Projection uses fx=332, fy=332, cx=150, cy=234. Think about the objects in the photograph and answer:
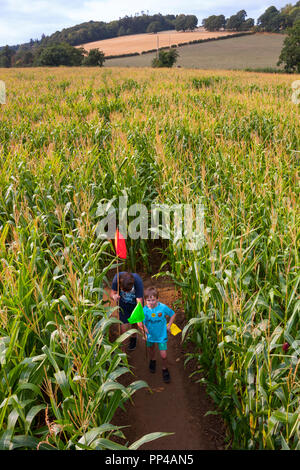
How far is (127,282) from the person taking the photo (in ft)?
10.5

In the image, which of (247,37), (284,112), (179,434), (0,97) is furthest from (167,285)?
(247,37)

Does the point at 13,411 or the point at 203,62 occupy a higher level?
the point at 203,62

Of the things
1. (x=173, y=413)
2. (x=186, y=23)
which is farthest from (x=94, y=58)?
(x=186, y=23)

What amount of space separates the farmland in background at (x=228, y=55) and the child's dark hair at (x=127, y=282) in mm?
40339

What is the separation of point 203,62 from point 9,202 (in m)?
44.4

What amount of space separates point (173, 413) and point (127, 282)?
1.19 m

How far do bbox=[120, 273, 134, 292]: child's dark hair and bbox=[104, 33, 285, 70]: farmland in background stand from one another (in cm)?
4034

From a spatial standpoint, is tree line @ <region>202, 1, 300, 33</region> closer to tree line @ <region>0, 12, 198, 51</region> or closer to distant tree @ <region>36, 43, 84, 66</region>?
tree line @ <region>0, 12, 198, 51</region>

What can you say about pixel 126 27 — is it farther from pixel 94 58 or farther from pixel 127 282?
pixel 127 282

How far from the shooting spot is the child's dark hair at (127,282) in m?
3.21

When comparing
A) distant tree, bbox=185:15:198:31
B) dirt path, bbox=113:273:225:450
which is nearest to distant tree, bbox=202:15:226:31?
distant tree, bbox=185:15:198:31

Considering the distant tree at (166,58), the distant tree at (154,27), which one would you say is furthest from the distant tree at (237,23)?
the distant tree at (166,58)

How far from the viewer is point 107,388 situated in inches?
79.9
